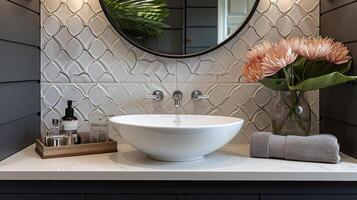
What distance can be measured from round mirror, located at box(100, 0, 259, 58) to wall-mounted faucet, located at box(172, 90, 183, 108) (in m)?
0.17

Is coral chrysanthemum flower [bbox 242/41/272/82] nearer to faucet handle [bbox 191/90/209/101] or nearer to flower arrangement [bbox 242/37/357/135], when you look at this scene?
flower arrangement [bbox 242/37/357/135]

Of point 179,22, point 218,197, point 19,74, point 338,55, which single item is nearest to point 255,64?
point 338,55

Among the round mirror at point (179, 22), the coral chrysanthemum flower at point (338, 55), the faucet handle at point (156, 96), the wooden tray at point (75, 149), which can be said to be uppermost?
the round mirror at point (179, 22)

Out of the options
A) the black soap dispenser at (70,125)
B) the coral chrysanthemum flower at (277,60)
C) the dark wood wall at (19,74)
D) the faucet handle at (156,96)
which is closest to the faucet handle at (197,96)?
the faucet handle at (156,96)

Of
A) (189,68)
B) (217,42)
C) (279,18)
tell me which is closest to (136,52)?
(189,68)

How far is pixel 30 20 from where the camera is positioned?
66.1 inches

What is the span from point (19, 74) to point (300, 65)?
1129 millimetres

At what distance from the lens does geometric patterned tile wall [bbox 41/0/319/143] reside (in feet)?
5.88

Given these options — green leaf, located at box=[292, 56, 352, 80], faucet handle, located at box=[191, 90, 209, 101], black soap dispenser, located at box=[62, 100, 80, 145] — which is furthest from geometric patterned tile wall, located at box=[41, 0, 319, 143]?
green leaf, located at box=[292, 56, 352, 80]

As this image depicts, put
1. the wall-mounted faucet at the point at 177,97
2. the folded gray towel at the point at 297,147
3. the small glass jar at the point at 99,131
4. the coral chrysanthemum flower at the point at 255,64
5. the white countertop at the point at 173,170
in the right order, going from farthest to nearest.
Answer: the wall-mounted faucet at the point at 177,97 < the small glass jar at the point at 99,131 < the coral chrysanthemum flower at the point at 255,64 < the folded gray towel at the point at 297,147 < the white countertop at the point at 173,170

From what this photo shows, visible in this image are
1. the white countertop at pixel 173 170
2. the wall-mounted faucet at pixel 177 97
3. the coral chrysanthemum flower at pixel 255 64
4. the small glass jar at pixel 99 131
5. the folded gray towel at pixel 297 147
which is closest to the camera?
the white countertop at pixel 173 170

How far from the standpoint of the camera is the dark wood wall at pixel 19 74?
4.67 ft

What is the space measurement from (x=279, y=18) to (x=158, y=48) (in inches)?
22.8

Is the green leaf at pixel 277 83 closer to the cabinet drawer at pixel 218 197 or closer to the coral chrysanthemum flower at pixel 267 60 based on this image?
the coral chrysanthemum flower at pixel 267 60
